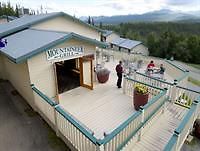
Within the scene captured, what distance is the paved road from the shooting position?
498 centimetres

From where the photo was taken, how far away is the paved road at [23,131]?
16.3 ft

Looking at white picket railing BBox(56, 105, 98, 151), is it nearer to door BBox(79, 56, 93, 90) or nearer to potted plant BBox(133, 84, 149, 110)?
potted plant BBox(133, 84, 149, 110)

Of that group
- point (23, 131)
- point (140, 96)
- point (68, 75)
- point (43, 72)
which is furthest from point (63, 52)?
point (140, 96)

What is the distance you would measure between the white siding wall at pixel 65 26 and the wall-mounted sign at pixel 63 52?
4.23 metres

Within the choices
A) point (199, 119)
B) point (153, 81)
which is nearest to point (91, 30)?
point (153, 81)

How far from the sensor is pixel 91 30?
1419cm

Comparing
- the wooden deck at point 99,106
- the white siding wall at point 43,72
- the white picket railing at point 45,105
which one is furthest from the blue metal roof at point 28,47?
the wooden deck at point 99,106

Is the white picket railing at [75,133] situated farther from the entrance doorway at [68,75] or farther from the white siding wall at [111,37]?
the white siding wall at [111,37]

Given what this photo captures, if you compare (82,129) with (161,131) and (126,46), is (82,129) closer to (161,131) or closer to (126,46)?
(161,131)

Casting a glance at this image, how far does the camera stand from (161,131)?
604cm

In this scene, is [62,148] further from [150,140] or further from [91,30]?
[91,30]

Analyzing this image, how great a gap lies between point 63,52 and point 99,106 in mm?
2970

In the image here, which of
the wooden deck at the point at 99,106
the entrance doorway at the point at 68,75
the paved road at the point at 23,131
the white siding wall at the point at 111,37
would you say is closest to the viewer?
the paved road at the point at 23,131

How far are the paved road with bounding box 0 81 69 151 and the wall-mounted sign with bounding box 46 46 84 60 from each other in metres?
2.51
